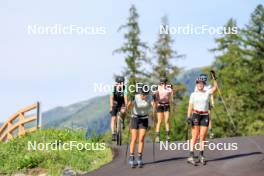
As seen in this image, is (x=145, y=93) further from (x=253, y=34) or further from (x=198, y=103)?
(x=253, y=34)

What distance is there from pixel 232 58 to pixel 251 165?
171 ft

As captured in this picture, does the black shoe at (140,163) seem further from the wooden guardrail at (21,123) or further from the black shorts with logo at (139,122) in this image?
the wooden guardrail at (21,123)

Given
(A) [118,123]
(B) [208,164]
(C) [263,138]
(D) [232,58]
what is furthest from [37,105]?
(D) [232,58]

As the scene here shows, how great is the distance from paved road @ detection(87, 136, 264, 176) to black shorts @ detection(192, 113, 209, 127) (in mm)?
1059

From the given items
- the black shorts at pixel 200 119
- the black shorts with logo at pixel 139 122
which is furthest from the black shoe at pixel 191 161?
the black shorts with logo at pixel 139 122

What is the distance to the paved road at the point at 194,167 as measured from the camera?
576 inches

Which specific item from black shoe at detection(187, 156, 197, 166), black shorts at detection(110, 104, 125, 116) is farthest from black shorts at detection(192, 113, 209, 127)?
black shorts at detection(110, 104, 125, 116)

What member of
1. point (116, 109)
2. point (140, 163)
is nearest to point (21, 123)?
point (116, 109)

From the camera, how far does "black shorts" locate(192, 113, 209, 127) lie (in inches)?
591

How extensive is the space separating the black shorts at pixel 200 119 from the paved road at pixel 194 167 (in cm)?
106

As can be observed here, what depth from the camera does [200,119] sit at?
49.5ft

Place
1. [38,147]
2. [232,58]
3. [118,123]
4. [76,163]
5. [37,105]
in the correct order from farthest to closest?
1. [232,58]
2. [37,105]
3. [118,123]
4. [38,147]
5. [76,163]

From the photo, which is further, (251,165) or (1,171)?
(1,171)

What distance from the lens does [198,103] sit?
49.4ft
